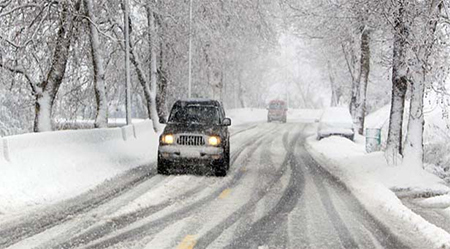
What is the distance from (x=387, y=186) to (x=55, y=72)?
12248mm

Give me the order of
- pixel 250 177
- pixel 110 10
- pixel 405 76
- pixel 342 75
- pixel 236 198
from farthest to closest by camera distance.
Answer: pixel 342 75, pixel 110 10, pixel 405 76, pixel 250 177, pixel 236 198

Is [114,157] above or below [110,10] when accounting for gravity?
below

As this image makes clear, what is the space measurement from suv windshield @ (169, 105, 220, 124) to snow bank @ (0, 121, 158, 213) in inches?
79.6

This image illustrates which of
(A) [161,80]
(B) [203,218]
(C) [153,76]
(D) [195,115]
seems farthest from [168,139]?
(A) [161,80]

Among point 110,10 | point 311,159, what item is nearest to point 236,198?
point 311,159

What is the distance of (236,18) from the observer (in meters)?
27.5

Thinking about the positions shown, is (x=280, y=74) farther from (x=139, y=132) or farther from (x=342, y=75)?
(x=139, y=132)

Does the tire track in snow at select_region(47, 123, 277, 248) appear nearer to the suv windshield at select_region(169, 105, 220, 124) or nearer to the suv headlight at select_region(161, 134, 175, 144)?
the suv headlight at select_region(161, 134, 175, 144)

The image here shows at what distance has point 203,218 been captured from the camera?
27.0 ft

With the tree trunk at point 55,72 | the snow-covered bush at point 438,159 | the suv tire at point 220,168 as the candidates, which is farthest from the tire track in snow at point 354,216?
the tree trunk at point 55,72

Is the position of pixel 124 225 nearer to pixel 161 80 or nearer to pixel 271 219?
pixel 271 219

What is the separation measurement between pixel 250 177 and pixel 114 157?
14.9 ft

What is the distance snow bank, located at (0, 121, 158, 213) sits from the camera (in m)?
9.64

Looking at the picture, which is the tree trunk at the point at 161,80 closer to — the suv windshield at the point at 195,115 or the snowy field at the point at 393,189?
the suv windshield at the point at 195,115
